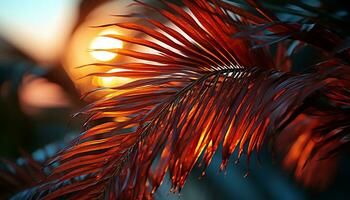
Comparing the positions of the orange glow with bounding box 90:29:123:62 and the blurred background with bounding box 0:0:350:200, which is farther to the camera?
the blurred background with bounding box 0:0:350:200

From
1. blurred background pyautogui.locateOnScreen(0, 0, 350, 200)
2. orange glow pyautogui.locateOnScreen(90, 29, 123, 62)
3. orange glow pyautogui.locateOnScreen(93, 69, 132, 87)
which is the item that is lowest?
blurred background pyautogui.locateOnScreen(0, 0, 350, 200)

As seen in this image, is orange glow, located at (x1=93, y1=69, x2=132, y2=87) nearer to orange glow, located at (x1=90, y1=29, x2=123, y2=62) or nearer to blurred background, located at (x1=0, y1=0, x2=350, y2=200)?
orange glow, located at (x1=90, y1=29, x2=123, y2=62)

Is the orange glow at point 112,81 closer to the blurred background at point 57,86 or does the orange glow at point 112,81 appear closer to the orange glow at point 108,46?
the orange glow at point 108,46

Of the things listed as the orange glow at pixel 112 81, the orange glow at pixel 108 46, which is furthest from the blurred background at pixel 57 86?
the orange glow at pixel 108 46

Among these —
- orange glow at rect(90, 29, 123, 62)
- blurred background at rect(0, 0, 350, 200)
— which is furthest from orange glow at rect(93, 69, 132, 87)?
blurred background at rect(0, 0, 350, 200)

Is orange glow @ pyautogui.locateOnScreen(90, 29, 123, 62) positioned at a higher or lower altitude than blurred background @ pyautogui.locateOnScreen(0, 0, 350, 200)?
higher

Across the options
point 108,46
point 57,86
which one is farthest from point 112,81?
point 57,86

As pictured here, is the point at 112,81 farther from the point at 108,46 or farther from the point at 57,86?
the point at 57,86

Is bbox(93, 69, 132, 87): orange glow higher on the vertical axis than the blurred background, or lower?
higher
